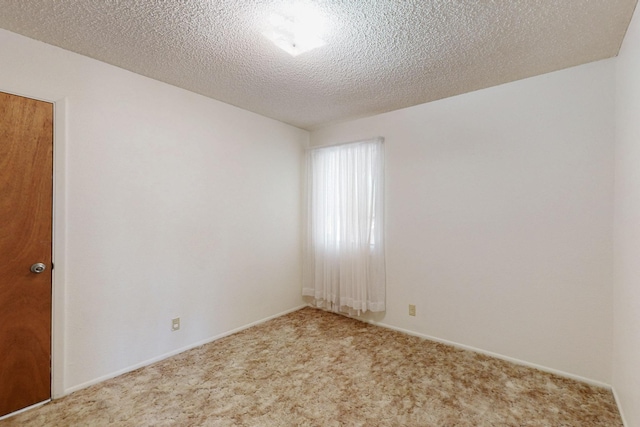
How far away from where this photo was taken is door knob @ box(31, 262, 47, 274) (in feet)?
6.55

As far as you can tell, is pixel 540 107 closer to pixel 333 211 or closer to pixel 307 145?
pixel 333 211

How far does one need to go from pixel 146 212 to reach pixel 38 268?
30.9 inches

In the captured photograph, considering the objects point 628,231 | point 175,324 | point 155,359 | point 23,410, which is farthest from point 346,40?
point 23,410

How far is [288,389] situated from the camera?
7.24 ft

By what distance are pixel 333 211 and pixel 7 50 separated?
3.02 metres

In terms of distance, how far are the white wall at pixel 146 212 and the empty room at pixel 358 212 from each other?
0.06 ft

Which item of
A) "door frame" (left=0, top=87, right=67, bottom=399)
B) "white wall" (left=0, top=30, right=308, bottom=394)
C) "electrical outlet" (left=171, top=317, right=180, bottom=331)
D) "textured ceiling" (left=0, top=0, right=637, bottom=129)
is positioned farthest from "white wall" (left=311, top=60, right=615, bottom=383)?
"door frame" (left=0, top=87, right=67, bottom=399)

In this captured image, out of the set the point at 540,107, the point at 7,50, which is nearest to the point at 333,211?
the point at 540,107

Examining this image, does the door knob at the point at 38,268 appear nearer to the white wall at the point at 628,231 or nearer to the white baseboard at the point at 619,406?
the white wall at the point at 628,231

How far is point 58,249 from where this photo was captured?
2.09m

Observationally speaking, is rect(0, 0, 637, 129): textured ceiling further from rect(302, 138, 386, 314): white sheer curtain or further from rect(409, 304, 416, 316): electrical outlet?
rect(409, 304, 416, 316): electrical outlet

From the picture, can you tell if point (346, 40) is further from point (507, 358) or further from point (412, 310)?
point (507, 358)

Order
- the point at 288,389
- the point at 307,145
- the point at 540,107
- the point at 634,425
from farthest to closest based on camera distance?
1. the point at 307,145
2. the point at 540,107
3. the point at 288,389
4. the point at 634,425

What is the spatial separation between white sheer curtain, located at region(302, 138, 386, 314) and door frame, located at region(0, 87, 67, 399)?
2513 mm
